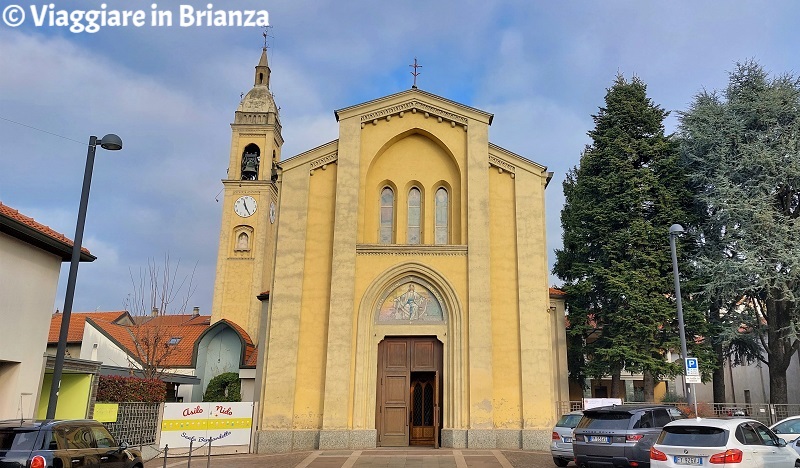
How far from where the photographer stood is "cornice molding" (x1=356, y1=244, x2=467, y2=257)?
67.5ft

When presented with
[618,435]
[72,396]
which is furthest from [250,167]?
[618,435]

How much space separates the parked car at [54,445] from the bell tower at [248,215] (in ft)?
90.3

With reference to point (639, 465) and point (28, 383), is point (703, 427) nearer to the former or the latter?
point (639, 465)

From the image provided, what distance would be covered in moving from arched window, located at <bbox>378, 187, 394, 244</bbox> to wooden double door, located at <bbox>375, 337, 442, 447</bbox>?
12.2 ft

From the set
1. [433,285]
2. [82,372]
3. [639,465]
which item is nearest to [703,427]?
[639,465]

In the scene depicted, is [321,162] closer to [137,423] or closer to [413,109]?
[413,109]

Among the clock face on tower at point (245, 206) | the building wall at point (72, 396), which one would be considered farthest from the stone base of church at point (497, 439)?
the clock face on tower at point (245, 206)

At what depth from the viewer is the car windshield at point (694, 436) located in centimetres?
924

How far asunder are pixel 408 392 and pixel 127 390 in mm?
8874

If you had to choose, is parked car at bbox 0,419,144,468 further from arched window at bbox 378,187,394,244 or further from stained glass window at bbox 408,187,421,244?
stained glass window at bbox 408,187,421,244

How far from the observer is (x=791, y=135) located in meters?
23.8

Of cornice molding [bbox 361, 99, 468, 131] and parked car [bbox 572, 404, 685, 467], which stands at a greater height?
cornice molding [bbox 361, 99, 468, 131]

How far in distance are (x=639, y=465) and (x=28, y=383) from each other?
14.4 meters

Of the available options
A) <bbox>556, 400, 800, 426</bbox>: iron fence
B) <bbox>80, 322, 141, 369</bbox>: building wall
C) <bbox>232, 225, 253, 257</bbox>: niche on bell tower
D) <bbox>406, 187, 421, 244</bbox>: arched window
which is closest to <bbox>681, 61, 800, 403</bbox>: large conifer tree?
<bbox>556, 400, 800, 426</bbox>: iron fence
